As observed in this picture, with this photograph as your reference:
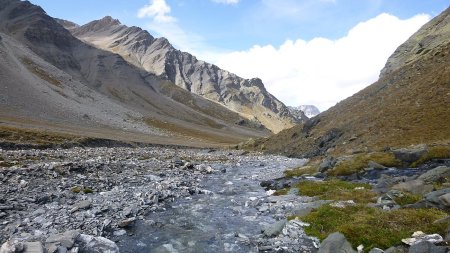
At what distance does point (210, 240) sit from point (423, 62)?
7142cm

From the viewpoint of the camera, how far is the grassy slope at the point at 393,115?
182 feet

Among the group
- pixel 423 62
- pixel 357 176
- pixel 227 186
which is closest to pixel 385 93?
pixel 423 62

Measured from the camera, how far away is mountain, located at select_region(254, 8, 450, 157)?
55656mm

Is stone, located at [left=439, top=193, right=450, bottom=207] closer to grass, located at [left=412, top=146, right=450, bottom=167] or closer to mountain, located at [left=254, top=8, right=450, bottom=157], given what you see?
grass, located at [left=412, top=146, right=450, bottom=167]

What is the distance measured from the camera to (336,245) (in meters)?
17.9

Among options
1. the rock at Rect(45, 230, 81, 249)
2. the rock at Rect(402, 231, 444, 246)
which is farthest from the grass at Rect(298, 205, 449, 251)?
the rock at Rect(45, 230, 81, 249)

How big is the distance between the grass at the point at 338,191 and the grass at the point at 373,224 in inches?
162

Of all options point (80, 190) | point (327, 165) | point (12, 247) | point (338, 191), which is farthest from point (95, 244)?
point (327, 165)

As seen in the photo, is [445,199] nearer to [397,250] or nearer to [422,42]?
[397,250]

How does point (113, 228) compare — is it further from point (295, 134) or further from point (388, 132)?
point (295, 134)

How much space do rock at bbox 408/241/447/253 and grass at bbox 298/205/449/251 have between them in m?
1.81

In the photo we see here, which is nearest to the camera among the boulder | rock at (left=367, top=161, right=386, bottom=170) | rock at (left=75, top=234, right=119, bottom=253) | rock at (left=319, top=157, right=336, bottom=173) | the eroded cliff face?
the boulder

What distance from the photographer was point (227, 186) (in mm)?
39156

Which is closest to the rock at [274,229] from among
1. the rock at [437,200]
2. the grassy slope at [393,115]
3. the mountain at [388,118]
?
the rock at [437,200]
